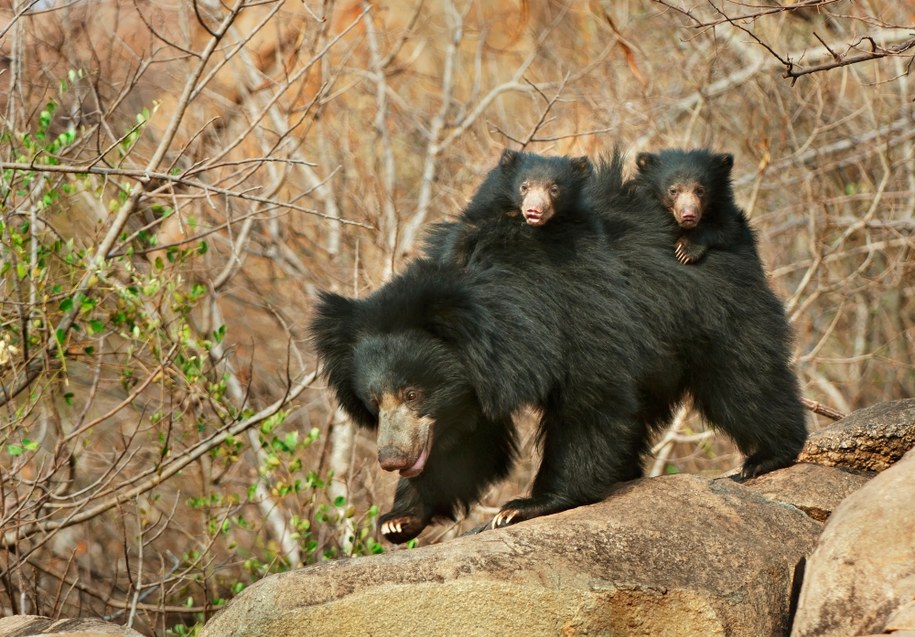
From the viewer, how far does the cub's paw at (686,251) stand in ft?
15.5

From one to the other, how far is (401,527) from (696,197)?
1.89m

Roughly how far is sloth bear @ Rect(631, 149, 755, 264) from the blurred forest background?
509mm

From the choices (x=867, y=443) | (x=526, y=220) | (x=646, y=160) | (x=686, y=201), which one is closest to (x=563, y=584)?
(x=526, y=220)

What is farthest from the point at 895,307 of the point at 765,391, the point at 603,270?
the point at 603,270

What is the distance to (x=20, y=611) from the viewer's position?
195 inches

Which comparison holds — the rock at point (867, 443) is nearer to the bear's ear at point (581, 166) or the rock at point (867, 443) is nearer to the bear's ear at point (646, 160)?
the bear's ear at point (646, 160)

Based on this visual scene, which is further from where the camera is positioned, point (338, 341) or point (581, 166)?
point (581, 166)

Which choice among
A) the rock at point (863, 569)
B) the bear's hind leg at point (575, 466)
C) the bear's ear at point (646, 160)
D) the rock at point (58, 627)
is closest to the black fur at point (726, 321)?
the bear's ear at point (646, 160)

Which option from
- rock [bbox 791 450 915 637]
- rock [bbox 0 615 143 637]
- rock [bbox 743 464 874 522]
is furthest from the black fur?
rock [bbox 0 615 143 637]

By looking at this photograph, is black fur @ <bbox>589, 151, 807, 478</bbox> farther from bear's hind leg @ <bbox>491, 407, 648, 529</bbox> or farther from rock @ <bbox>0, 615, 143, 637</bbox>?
rock @ <bbox>0, 615, 143, 637</bbox>

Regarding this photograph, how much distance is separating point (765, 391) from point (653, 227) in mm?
856

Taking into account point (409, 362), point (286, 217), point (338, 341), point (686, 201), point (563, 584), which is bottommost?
point (563, 584)

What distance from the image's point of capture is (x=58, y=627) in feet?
12.3

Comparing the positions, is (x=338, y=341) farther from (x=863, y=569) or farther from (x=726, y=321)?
(x=863, y=569)
